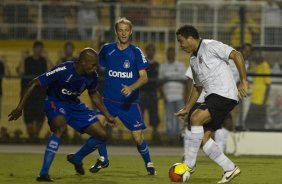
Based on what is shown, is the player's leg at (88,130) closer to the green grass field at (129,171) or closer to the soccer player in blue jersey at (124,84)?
the green grass field at (129,171)

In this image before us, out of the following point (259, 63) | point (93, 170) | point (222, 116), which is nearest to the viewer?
point (222, 116)

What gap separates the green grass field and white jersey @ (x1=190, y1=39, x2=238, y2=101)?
47.7 inches

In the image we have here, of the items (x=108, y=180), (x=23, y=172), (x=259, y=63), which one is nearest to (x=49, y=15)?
(x=259, y=63)

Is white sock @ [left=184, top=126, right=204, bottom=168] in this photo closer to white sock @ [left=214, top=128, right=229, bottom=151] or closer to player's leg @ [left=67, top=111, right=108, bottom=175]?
player's leg @ [left=67, top=111, right=108, bottom=175]

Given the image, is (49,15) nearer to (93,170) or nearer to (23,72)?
(23,72)

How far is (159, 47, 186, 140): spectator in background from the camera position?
2212 cm

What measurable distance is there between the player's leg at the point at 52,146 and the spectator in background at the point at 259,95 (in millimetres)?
8557

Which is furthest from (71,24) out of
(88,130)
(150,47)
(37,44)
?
(88,130)

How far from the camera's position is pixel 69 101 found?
44.2 feet

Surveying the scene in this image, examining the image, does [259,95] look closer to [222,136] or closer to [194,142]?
[222,136]

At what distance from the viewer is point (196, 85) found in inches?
525

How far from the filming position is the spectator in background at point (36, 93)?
873 inches

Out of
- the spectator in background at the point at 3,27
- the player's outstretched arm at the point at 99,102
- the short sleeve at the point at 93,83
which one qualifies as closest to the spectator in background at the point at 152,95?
the spectator in background at the point at 3,27

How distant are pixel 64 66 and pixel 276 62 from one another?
9.19 m
